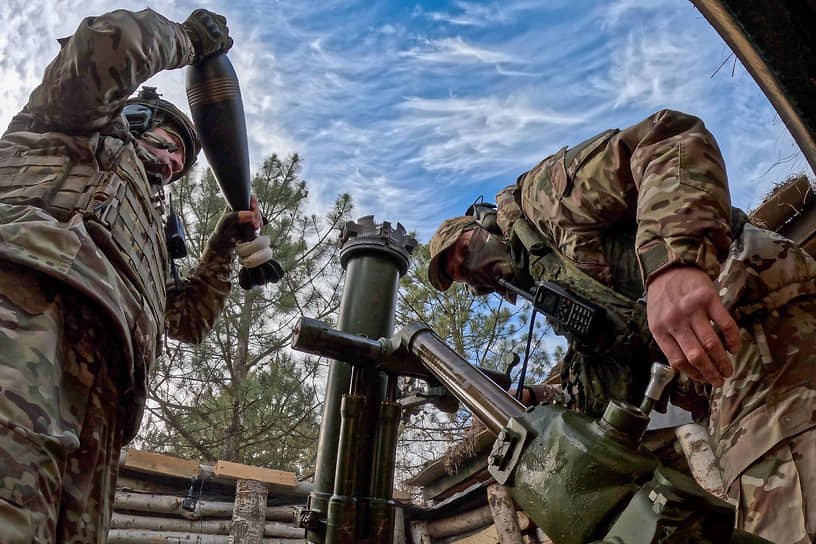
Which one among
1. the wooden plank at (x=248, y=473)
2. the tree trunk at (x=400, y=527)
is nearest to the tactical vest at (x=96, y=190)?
the wooden plank at (x=248, y=473)

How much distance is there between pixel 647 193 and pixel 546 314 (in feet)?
1.75

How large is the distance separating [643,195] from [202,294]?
2.19 m

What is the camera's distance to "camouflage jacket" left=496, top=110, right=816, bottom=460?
1605 mm

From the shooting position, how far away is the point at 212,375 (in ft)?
31.9

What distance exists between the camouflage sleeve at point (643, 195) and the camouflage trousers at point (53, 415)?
1.59m

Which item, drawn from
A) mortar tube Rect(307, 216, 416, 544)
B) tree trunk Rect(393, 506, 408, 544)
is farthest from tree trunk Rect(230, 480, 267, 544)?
mortar tube Rect(307, 216, 416, 544)

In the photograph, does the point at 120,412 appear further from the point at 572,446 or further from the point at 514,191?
the point at 514,191

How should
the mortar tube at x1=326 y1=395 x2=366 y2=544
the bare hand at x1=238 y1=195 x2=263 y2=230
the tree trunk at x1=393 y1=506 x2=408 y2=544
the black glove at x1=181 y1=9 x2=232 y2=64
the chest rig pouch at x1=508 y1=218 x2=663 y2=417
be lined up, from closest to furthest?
the chest rig pouch at x1=508 y1=218 x2=663 y2=417 → the mortar tube at x1=326 y1=395 x2=366 y2=544 → the black glove at x1=181 y1=9 x2=232 y2=64 → the bare hand at x1=238 y1=195 x2=263 y2=230 → the tree trunk at x1=393 y1=506 x2=408 y2=544

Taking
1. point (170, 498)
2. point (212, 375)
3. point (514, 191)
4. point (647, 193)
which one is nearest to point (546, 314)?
point (647, 193)

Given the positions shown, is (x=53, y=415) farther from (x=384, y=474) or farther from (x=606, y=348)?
(x=606, y=348)

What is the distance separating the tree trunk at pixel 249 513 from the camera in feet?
20.3

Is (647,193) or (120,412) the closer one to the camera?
(647,193)

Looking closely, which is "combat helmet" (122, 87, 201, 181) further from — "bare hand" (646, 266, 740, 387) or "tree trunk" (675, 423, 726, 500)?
"tree trunk" (675, 423, 726, 500)

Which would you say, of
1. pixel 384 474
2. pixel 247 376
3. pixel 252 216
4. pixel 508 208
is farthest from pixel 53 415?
pixel 247 376
